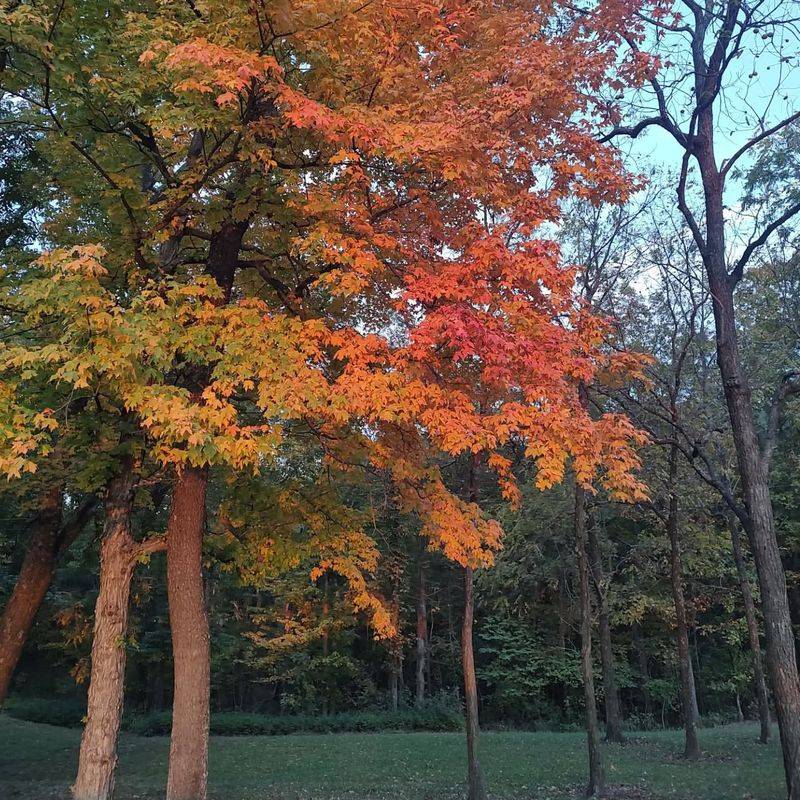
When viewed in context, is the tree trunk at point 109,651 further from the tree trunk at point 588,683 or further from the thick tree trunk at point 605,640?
the thick tree trunk at point 605,640

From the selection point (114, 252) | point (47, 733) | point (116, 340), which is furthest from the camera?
point (47, 733)

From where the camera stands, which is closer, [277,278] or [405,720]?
[277,278]

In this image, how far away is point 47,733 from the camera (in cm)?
2075

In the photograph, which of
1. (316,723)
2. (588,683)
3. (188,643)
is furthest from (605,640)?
(316,723)

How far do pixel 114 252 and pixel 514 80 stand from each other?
5.26m

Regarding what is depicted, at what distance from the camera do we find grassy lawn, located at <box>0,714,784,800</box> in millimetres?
10773

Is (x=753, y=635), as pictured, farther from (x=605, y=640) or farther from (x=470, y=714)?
(x=470, y=714)

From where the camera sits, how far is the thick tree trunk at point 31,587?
31.9 feet

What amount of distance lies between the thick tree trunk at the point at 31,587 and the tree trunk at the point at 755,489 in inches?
377

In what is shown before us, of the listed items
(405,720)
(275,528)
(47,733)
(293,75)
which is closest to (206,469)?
(275,528)

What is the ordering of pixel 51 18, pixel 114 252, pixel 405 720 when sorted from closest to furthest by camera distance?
pixel 51 18
pixel 114 252
pixel 405 720

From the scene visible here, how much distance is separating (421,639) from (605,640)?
42.1ft

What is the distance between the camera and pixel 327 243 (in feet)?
22.2

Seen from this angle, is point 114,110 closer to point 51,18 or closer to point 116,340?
point 51,18
